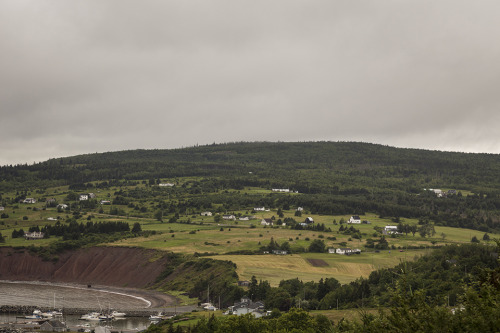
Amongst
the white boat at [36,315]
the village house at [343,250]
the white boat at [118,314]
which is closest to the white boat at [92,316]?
the white boat at [118,314]

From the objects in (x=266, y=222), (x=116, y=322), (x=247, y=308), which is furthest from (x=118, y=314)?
(x=266, y=222)

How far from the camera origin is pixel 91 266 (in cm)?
16712

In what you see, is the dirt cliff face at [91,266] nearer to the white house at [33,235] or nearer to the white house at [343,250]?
the white house at [33,235]

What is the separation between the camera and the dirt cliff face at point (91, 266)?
15488 cm

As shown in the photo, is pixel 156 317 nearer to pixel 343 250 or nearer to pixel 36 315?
pixel 36 315

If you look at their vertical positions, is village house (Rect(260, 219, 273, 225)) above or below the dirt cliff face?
above

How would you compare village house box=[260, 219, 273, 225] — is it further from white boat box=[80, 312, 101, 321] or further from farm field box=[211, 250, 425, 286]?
white boat box=[80, 312, 101, 321]

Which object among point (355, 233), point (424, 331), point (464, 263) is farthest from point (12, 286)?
point (424, 331)

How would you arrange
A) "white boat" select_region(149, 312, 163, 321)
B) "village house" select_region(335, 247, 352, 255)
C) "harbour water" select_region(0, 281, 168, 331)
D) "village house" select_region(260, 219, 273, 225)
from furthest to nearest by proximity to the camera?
1. "village house" select_region(260, 219, 273, 225)
2. "village house" select_region(335, 247, 352, 255)
3. "harbour water" select_region(0, 281, 168, 331)
4. "white boat" select_region(149, 312, 163, 321)

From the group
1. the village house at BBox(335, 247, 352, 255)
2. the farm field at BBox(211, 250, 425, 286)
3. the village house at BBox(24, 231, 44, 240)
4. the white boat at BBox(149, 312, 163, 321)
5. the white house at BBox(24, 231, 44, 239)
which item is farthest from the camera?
the white house at BBox(24, 231, 44, 239)

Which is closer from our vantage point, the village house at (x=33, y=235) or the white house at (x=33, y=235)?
the village house at (x=33, y=235)

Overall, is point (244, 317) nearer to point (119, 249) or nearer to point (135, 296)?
point (135, 296)

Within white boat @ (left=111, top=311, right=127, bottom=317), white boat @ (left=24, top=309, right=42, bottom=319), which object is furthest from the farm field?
white boat @ (left=24, top=309, right=42, bottom=319)

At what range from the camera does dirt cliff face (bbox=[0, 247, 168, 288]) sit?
155 m
